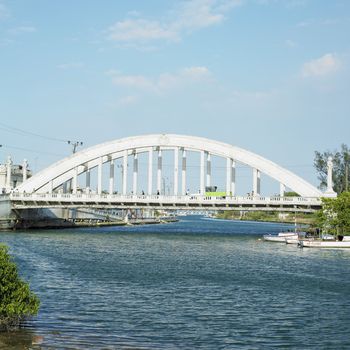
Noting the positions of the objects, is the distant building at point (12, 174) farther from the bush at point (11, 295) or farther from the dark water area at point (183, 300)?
the bush at point (11, 295)

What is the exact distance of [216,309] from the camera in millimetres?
30172

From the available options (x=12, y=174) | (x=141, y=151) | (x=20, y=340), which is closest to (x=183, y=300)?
(x=20, y=340)

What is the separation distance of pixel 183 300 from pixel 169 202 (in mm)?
53895

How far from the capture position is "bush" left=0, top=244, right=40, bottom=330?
73.6 feet

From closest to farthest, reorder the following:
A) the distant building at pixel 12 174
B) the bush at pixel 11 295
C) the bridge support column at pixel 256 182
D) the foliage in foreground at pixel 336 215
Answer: the bush at pixel 11 295 < the foliage in foreground at pixel 336 215 < the bridge support column at pixel 256 182 < the distant building at pixel 12 174

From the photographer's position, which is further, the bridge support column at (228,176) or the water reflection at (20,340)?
the bridge support column at (228,176)

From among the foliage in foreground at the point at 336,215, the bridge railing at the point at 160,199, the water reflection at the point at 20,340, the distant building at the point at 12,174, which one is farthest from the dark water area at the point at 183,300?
the distant building at the point at 12,174

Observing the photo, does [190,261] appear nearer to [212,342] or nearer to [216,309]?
[216,309]

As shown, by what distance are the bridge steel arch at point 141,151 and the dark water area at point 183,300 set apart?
113 feet

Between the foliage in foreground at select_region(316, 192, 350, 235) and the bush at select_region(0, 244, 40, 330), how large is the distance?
57.5 metres

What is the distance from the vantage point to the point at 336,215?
3031 inches

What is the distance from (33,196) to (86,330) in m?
70.8

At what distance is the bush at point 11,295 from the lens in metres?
22.4

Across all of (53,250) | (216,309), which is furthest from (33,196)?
(216,309)
